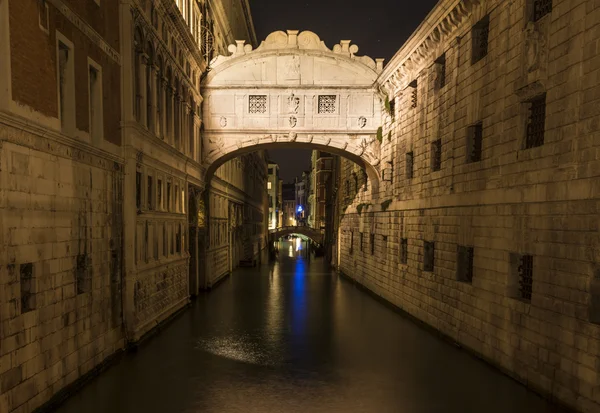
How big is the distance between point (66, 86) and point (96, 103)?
1430mm

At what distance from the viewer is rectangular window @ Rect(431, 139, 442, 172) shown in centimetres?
1543

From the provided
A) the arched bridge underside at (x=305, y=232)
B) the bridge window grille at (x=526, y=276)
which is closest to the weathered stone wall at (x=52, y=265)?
the bridge window grille at (x=526, y=276)

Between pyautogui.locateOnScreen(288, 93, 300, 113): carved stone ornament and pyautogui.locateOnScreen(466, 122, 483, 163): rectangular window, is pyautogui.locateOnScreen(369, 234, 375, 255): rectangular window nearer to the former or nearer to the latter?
pyautogui.locateOnScreen(288, 93, 300, 113): carved stone ornament

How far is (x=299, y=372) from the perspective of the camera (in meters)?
11.1

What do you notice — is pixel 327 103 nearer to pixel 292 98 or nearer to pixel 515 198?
pixel 292 98

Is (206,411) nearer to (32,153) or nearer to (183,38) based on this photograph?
(32,153)

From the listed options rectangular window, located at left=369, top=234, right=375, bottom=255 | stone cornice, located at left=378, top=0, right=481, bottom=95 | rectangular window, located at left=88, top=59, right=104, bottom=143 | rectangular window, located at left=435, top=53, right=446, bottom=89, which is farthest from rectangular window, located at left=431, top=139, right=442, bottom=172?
rectangular window, located at left=88, top=59, right=104, bottom=143

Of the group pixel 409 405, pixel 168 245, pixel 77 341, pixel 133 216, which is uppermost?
pixel 133 216

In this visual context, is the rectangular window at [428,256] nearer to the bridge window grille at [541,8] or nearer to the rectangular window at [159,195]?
the bridge window grille at [541,8]

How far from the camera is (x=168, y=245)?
53.5ft

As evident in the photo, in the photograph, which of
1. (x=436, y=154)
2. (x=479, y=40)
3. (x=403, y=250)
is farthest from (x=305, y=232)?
(x=479, y=40)

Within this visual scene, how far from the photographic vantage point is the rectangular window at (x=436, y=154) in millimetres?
15426

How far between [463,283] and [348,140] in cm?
1074

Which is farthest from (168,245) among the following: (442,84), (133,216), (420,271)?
(442,84)
